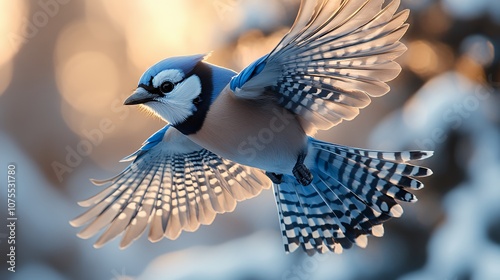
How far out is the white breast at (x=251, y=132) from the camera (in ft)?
3.53

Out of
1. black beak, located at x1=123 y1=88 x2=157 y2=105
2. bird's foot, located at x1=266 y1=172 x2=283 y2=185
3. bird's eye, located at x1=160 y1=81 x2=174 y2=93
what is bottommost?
bird's foot, located at x1=266 y1=172 x2=283 y2=185

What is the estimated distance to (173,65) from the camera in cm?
102

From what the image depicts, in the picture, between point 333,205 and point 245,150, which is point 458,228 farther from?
point 245,150

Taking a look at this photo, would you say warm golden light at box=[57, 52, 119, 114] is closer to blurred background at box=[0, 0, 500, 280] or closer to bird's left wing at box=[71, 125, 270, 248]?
blurred background at box=[0, 0, 500, 280]

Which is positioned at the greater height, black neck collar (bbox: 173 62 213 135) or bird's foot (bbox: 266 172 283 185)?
black neck collar (bbox: 173 62 213 135)

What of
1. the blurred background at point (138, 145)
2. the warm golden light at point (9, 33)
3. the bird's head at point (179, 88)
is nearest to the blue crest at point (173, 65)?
the bird's head at point (179, 88)

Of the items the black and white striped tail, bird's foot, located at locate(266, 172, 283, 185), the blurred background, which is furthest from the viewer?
the blurred background

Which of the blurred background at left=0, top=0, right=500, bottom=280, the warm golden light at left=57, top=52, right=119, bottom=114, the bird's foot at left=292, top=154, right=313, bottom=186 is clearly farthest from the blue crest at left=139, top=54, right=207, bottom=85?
the warm golden light at left=57, top=52, right=119, bottom=114

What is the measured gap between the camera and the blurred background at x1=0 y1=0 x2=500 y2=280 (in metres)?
1.81

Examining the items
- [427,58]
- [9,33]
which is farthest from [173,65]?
[427,58]

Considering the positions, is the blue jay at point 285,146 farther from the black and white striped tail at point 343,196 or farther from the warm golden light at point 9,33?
the warm golden light at point 9,33

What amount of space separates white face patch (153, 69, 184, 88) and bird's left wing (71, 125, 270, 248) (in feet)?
1.11

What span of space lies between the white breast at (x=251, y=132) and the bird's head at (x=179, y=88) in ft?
0.08

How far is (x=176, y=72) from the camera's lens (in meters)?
1.02
